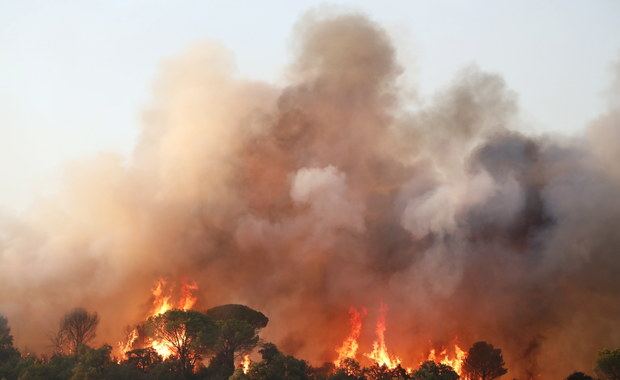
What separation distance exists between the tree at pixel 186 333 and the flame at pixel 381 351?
31.9 metres

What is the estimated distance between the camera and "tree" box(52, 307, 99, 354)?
94375 mm

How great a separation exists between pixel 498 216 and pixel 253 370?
55.5m

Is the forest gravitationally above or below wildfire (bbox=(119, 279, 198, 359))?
below

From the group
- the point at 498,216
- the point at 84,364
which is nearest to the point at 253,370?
the point at 84,364

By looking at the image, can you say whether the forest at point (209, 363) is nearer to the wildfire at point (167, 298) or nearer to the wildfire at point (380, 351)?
the wildfire at point (380, 351)

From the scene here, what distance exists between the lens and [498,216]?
94625mm

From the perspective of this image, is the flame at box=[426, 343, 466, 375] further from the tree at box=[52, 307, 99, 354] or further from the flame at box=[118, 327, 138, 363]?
the tree at box=[52, 307, 99, 354]

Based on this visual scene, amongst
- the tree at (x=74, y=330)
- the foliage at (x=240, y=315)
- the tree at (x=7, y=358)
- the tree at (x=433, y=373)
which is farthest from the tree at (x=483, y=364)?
the tree at (x=74, y=330)

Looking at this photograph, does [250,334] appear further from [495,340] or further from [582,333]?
[582,333]

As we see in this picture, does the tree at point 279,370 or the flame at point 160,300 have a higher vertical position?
the flame at point 160,300

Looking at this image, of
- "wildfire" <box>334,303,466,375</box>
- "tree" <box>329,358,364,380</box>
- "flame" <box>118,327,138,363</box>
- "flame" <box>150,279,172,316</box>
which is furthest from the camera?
"flame" <box>150,279,172,316</box>

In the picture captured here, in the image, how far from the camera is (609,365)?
61.5 meters

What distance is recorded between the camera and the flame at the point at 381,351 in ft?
297

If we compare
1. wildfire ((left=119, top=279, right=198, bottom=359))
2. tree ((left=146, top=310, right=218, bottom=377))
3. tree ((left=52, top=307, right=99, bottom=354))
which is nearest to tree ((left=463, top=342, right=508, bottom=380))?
tree ((left=146, top=310, right=218, bottom=377))
